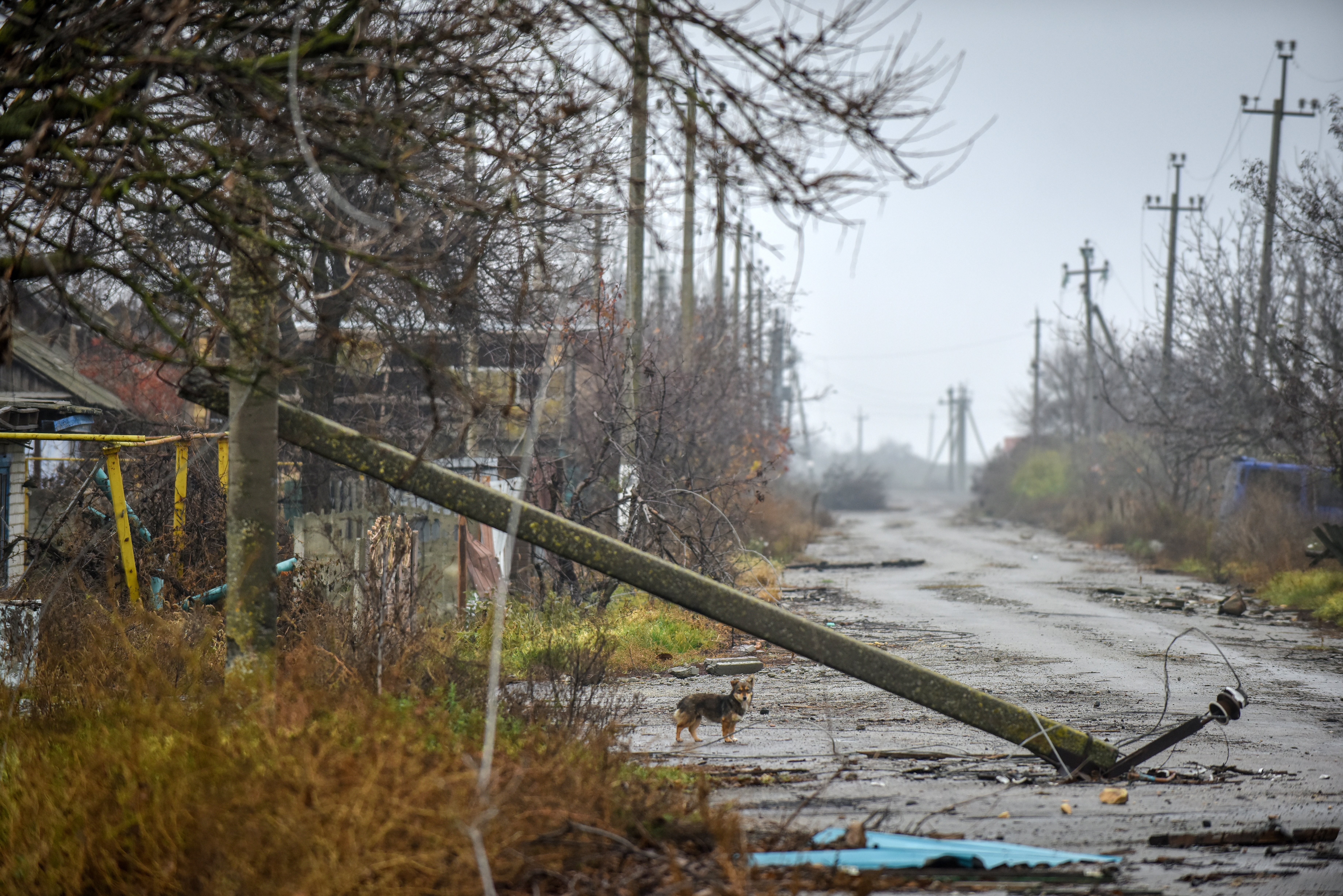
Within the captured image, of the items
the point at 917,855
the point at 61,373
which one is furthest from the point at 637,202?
the point at 61,373

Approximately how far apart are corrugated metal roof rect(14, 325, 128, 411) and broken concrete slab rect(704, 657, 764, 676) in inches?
454

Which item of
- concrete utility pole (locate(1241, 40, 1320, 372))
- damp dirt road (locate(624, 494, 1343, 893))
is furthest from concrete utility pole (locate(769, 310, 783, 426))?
damp dirt road (locate(624, 494, 1343, 893))

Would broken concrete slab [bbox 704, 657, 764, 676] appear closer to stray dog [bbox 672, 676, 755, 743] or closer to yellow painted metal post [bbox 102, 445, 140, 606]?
stray dog [bbox 672, 676, 755, 743]

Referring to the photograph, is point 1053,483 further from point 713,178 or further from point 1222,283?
point 713,178

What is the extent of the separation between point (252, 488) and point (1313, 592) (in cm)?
1395

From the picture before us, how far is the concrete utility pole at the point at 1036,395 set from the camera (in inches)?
2025

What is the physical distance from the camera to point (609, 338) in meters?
11.8

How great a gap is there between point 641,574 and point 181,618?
181 inches

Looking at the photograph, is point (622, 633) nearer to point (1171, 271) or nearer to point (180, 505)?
point (180, 505)

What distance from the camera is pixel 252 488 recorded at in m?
4.75

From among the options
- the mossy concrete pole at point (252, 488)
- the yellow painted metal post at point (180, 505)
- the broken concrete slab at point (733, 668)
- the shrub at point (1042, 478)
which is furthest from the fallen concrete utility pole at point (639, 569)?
the shrub at point (1042, 478)

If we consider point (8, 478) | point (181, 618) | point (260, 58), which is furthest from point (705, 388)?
point (260, 58)

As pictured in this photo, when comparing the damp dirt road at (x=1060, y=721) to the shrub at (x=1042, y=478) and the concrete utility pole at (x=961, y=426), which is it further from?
the concrete utility pole at (x=961, y=426)

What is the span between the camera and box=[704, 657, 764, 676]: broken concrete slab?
8570mm
